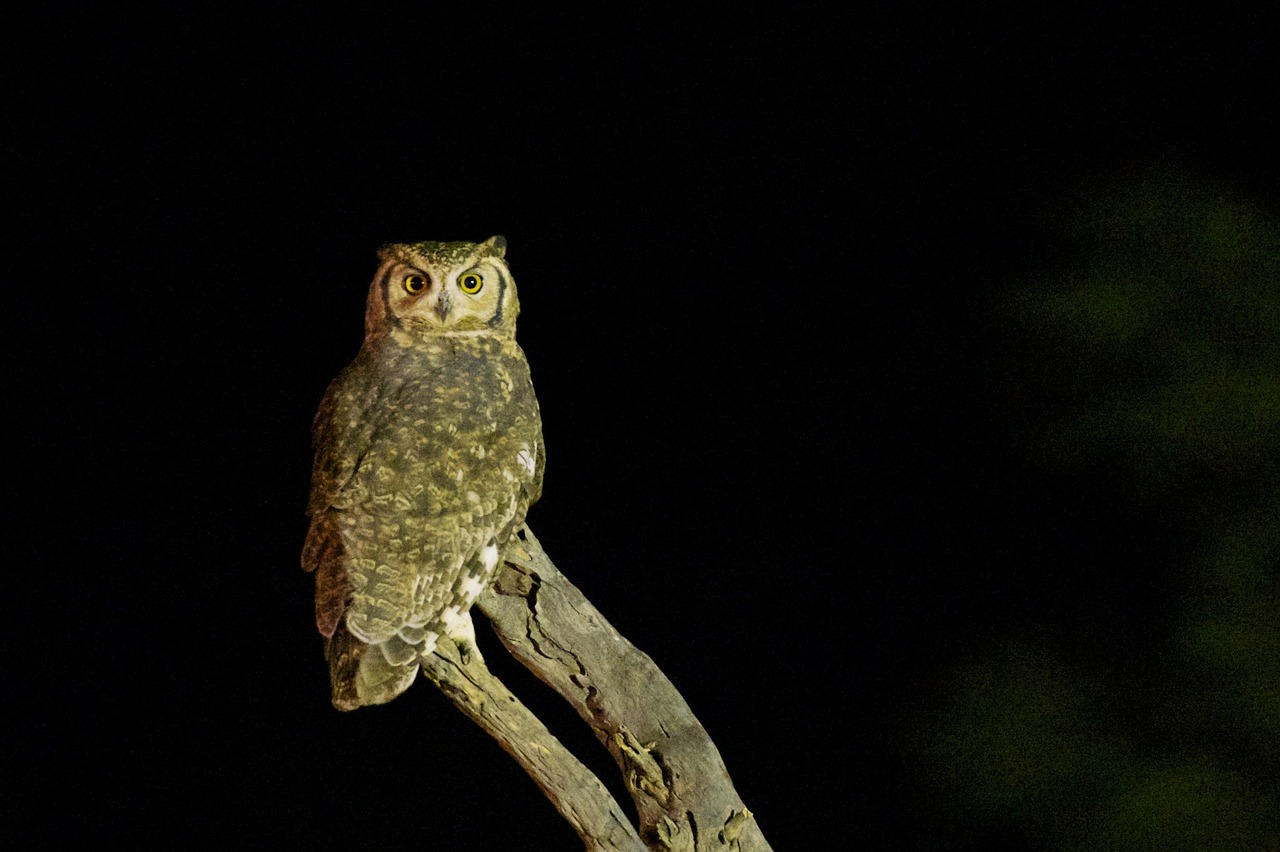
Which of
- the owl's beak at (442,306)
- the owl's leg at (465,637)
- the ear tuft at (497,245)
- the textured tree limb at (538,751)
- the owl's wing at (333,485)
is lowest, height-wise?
the textured tree limb at (538,751)

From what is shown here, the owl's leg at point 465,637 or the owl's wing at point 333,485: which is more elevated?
the owl's wing at point 333,485

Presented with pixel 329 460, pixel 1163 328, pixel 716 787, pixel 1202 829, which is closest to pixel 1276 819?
pixel 1202 829

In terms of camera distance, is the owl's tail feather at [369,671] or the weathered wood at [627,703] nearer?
the owl's tail feather at [369,671]

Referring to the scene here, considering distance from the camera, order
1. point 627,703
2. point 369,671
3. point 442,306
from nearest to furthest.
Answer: point 369,671
point 442,306
point 627,703

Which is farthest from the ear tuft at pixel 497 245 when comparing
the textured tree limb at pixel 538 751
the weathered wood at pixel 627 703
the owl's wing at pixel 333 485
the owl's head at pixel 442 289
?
the textured tree limb at pixel 538 751

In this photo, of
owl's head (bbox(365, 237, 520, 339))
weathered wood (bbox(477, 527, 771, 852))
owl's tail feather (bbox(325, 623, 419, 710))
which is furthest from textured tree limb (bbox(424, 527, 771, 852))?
owl's head (bbox(365, 237, 520, 339))

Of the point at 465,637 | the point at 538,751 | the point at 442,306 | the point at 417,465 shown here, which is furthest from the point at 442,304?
the point at 538,751

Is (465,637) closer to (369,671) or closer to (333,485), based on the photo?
(369,671)

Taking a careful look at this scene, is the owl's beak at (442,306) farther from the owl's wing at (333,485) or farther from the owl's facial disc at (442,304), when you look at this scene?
the owl's wing at (333,485)
